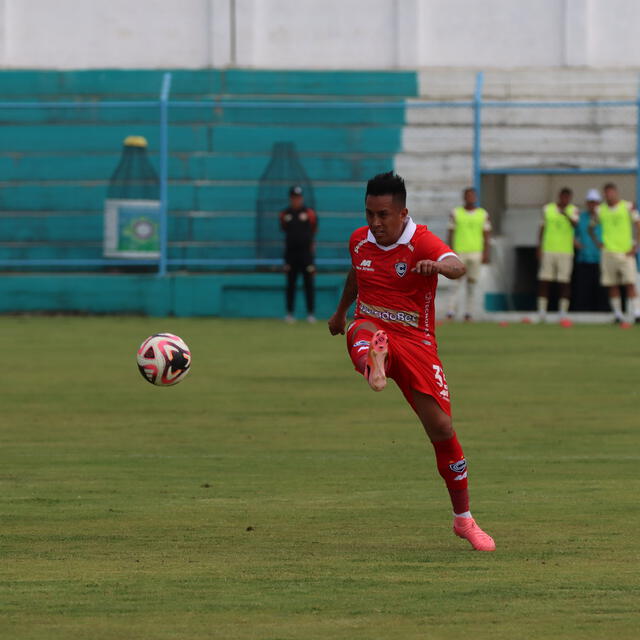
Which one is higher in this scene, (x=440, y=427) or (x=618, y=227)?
(x=618, y=227)

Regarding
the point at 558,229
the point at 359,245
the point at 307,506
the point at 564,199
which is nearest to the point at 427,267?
the point at 359,245

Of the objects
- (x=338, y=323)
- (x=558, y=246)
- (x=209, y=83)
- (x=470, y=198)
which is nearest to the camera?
(x=338, y=323)

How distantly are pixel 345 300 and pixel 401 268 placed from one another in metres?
0.57

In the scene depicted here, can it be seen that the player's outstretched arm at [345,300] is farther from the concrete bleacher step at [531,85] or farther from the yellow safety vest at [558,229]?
the concrete bleacher step at [531,85]

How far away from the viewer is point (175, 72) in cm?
2975

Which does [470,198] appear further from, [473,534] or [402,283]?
[473,534]

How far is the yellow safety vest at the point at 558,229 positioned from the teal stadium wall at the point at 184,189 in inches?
135

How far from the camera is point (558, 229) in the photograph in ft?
84.7

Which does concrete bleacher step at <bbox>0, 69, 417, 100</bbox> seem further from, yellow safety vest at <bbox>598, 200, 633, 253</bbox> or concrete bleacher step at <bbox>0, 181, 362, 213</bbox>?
yellow safety vest at <bbox>598, 200, 633, 253</bbox>

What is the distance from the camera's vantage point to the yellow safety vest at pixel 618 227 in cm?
2511

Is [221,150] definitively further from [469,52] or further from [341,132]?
[469,52]

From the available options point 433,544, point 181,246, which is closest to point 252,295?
point 181,246

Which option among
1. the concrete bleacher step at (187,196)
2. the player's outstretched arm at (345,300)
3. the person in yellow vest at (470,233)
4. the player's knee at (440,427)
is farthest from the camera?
the concrete bleacher step at (187,196)

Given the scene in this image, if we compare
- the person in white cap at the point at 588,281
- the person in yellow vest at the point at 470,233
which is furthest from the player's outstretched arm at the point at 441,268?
the person in white cap at the point at 588,281
